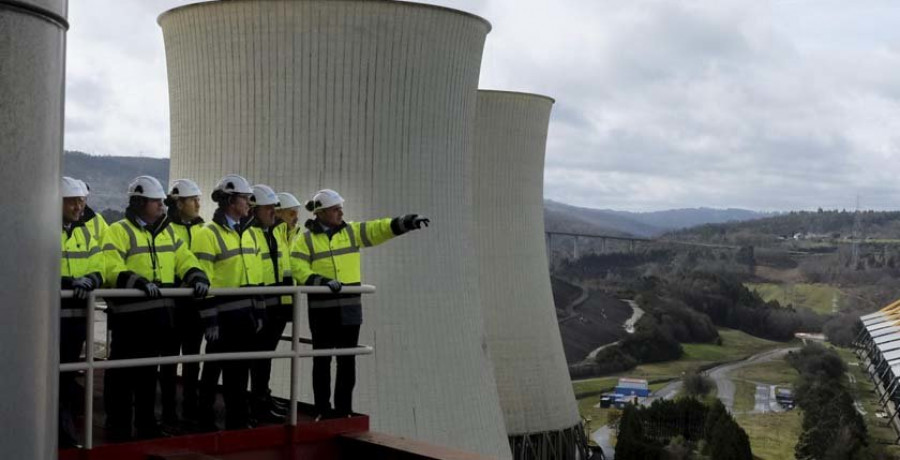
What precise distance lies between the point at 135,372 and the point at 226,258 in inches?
26.2

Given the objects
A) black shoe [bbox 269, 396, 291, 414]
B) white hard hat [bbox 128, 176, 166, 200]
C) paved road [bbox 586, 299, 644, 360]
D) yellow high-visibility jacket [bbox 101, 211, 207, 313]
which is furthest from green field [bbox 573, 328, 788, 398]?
white hard hat [bbox 128, 176, 166, 200]

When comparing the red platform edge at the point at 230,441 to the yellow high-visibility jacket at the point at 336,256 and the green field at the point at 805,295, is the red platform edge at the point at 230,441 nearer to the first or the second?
the yellow high-visibility jacket at the point at 336,256

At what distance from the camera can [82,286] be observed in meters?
4.48

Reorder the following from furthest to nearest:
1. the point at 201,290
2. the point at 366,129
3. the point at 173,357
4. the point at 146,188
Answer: the point at 366,129
the point at 146,188
the point at 201,290
the point at 173,357

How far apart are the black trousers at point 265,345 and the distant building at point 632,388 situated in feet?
131

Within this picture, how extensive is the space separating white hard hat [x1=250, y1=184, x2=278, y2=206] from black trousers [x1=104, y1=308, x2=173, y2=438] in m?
0.83

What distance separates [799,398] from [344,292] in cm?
3974

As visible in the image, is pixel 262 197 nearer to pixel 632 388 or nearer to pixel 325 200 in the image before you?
pixel 325 200

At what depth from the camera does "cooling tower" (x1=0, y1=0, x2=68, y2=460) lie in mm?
2086

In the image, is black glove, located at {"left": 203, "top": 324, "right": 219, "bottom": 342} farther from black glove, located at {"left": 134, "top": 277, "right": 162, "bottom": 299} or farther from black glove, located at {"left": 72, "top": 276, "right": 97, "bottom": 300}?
black glove, located at {"left": 72, "top": 276, "right": 97, "bottom": 300}

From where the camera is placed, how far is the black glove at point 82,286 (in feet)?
14.6

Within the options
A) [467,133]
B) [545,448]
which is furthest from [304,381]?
[545,448]

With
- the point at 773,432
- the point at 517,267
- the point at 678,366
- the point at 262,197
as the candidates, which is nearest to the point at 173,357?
the point at 262,197

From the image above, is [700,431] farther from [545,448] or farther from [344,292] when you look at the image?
[344,292]
